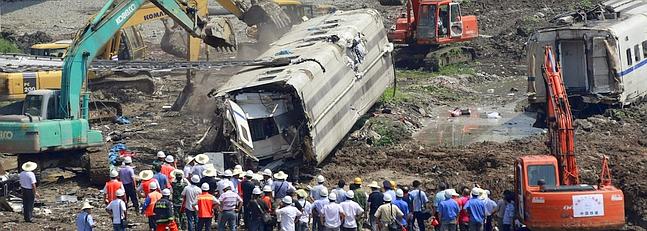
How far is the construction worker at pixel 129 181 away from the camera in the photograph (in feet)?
77.8

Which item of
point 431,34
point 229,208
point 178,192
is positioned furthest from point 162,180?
point 431,34

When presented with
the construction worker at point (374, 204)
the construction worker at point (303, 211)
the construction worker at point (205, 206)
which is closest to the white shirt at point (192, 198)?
the construction worker at point (205, 206)

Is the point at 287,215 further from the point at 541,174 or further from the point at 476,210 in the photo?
the point at 541,174

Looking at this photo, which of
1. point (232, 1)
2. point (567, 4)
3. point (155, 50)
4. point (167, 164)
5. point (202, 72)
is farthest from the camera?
point (567, 4)

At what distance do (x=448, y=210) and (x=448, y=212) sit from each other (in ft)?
0.11

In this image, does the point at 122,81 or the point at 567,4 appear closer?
the point at 122,81

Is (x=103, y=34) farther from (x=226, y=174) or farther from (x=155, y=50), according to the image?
(x=155, y=50)

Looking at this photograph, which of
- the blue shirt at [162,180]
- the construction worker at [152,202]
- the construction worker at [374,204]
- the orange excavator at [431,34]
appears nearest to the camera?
the construction worker at [152,202]

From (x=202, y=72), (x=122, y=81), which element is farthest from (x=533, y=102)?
(x=122, y=81)

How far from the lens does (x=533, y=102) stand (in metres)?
31.9

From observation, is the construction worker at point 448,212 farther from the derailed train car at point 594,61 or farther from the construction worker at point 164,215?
the derailed train car at point 594,61

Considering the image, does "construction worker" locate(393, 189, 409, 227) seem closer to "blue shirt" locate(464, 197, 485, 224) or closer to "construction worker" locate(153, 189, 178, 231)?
"blue shirt" locate(464, 197, 485, 224)

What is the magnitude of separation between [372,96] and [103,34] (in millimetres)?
7291

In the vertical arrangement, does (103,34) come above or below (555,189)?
above
